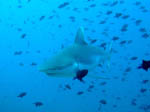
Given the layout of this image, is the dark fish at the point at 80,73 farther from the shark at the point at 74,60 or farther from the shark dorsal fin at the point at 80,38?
the shark dorsal fin at the point at 80,38

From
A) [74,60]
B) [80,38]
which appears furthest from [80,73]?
[80,38]

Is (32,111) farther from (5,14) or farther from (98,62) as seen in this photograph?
(98,62)

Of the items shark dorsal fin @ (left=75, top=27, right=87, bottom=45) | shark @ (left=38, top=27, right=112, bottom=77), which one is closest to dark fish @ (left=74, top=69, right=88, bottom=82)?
shark @ (left=38, top=27, right=112, bottom=77)

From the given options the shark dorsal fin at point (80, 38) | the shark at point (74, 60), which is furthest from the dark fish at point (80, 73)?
the shark dorsal fin at point (80, 38)

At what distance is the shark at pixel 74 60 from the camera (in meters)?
2.92

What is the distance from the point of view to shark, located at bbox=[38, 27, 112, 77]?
2.92 metres

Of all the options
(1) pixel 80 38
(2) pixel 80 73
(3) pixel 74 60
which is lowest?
(2) pixel 80 73

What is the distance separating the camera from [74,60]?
3164 mm

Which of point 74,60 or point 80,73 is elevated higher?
point 74,60

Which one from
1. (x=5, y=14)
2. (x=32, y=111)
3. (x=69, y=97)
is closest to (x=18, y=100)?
(x=32, y=111)

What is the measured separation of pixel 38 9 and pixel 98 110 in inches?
733

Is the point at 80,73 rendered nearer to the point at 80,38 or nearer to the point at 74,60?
the point at 74,60

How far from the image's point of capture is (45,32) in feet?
129

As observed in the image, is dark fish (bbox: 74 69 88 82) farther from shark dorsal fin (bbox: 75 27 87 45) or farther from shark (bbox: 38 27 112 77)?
shark dorsal fin (bbox: 75 27 87 45)
